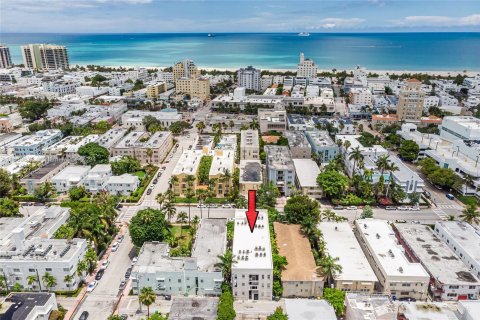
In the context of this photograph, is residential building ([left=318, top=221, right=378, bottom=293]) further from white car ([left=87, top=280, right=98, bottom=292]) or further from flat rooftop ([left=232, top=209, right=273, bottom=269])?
white car ([left=87, top=280, right=98, bottom=292])

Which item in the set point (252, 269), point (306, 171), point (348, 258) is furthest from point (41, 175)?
point (348, 258)

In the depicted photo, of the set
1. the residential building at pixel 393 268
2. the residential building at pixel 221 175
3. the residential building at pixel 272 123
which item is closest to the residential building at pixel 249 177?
the residential building at pixel 221 175

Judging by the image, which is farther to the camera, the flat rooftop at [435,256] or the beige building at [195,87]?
the beige building at [195,87]

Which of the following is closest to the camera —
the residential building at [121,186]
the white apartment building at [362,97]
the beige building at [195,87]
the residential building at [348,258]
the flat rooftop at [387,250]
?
the residential building at [348,258]

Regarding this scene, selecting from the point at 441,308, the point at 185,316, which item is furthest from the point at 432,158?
the point at 185,316

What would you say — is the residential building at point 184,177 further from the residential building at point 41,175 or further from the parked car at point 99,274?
the residential building at point 41,175

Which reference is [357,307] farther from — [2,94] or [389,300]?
[2,94]

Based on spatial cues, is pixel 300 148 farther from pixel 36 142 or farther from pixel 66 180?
pixel 36 142
